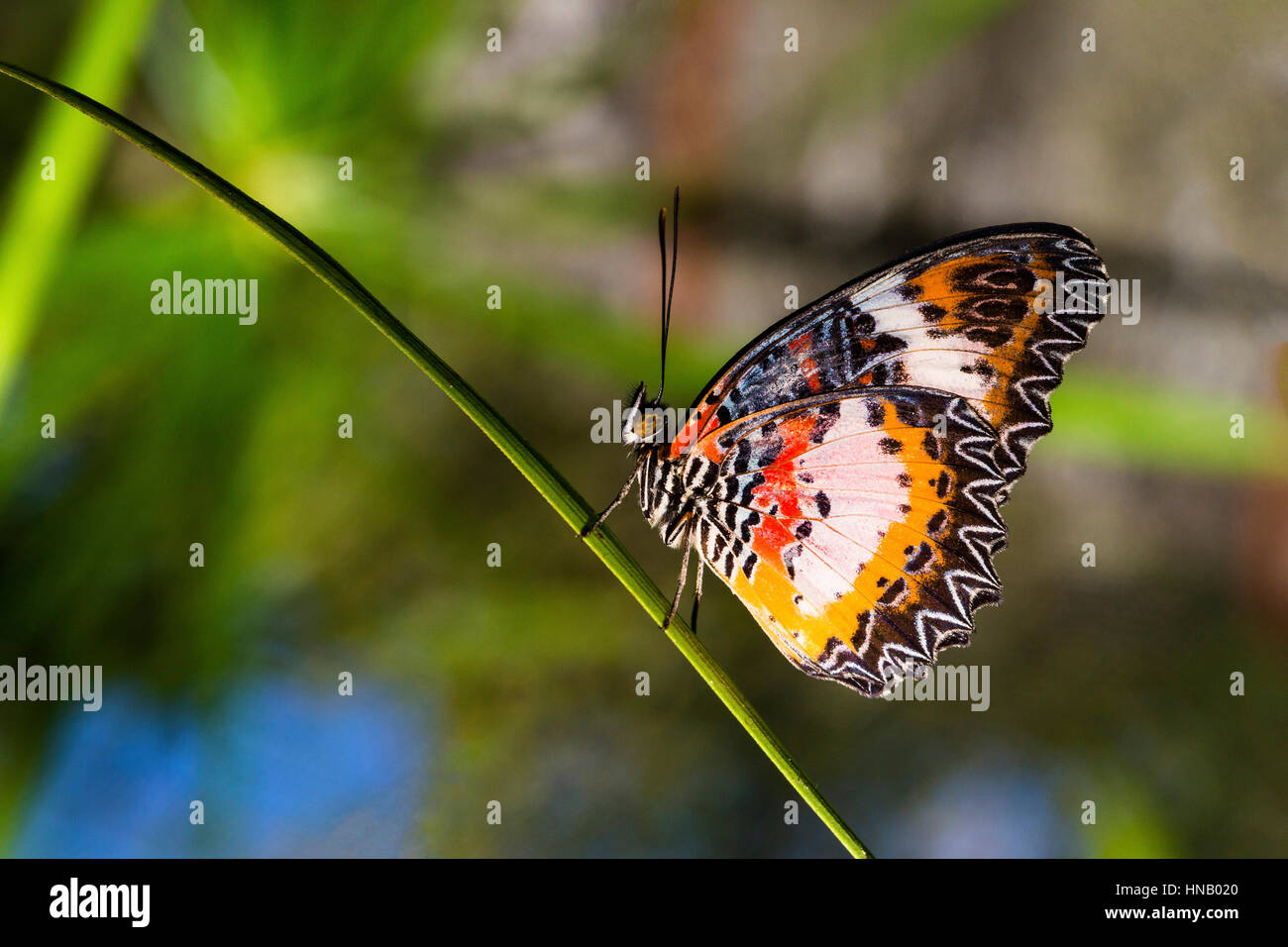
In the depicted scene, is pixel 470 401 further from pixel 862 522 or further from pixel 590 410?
pixel 590 410

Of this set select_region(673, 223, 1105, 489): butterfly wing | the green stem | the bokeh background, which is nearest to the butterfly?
select_region(673, 223, 1105, 489): butterfly wing

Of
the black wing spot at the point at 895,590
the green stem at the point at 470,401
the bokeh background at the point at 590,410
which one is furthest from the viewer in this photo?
the bokeh background at the point at 590,410

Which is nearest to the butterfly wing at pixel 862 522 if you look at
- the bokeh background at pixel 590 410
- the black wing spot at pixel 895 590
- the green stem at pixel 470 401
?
the black wing spot at pixel 895 590

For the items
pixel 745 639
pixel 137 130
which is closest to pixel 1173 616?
pixel 745 639

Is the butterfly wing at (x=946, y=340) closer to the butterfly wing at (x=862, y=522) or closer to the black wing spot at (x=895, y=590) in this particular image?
the butterfly wing at (x=862, y=522)

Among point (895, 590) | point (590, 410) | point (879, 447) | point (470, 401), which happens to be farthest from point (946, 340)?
point (590, 410)

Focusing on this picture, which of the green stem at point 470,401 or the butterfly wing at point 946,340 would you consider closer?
the green stem at point 470,401
